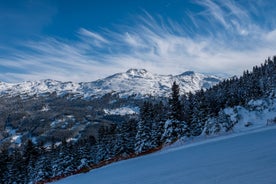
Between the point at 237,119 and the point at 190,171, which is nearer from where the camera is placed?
the point at 190,171

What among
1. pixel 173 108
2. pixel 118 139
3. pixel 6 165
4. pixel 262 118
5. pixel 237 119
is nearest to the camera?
pixel 262 118

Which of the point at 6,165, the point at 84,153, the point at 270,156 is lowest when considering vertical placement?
the point at 6,165

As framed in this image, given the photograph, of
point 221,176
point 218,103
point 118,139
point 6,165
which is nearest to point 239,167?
point 221,176

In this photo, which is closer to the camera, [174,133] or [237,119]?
[237,119]

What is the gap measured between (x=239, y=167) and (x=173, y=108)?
33539 mm

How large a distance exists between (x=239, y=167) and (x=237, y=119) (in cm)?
2138

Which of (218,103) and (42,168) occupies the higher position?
(218,103)

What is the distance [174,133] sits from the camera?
122 feet

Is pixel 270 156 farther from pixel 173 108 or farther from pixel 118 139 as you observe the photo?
pixel 118 139

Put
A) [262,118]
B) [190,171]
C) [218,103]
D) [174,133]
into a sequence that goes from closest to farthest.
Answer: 1. [190,171]
2. [262,118]
3. [174,133]
4. [218,103]

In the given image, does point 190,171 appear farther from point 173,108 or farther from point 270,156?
point 173,108

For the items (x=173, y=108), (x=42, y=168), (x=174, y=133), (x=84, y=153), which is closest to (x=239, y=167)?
(x=174, y=133)

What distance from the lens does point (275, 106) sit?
24969 millimetres

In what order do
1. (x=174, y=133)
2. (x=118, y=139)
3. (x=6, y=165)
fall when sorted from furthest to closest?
(x=6, y=165) → (x=118, y=139) → (x=174, y=133)
